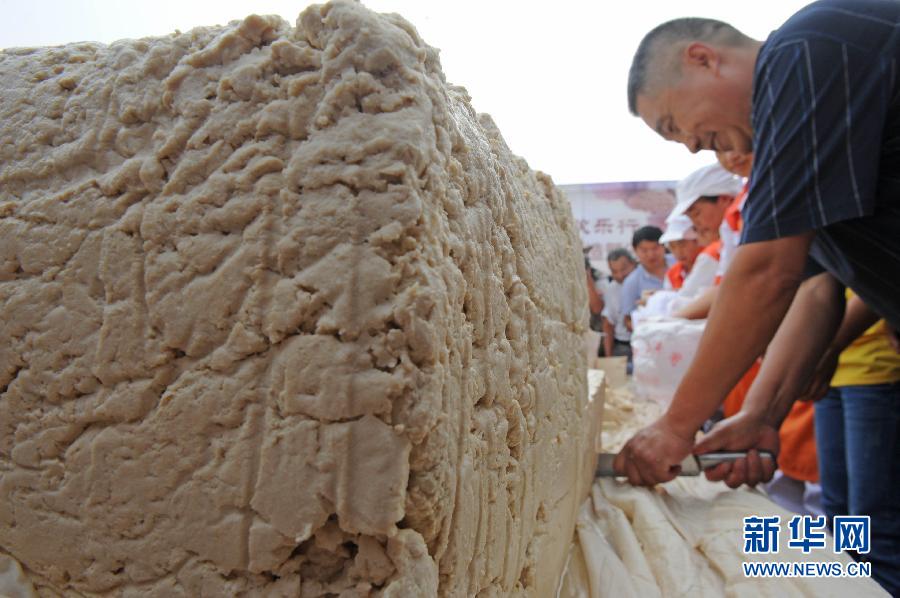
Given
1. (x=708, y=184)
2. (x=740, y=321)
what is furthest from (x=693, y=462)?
(x=708, y=184)

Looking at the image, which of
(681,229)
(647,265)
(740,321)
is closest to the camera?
(740,321)

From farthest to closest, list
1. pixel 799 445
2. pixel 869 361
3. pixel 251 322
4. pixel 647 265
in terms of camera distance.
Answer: pixel 647 265, pixel 799 445, pixel 869 361, pixel 251 322

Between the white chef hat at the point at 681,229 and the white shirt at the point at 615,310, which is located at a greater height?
the white chef hat at the point at 681,229

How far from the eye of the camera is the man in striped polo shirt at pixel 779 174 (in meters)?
1.44

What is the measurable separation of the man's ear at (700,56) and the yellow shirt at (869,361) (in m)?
1.30

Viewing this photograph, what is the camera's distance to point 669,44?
2.03 metres

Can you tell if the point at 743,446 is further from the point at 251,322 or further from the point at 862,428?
the point at 251,322

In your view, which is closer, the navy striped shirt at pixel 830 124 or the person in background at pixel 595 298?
the navy striped shirt at pixel 830 124

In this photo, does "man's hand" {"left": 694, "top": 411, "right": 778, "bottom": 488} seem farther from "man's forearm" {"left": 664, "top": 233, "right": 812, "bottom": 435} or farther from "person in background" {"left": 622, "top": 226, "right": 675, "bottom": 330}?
"person in background" {"left": 622, "top": 226, "right": 675, "bottom": 330}

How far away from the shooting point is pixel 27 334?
75 cm

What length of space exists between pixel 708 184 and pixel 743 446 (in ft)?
7.28

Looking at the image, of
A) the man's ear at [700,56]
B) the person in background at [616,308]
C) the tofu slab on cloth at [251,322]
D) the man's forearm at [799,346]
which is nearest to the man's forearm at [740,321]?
the man's forearm at [799,346]

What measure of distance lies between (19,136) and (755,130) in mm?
1693

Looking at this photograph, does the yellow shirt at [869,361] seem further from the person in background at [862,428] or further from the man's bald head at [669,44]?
the man's bald head at [669,44]
